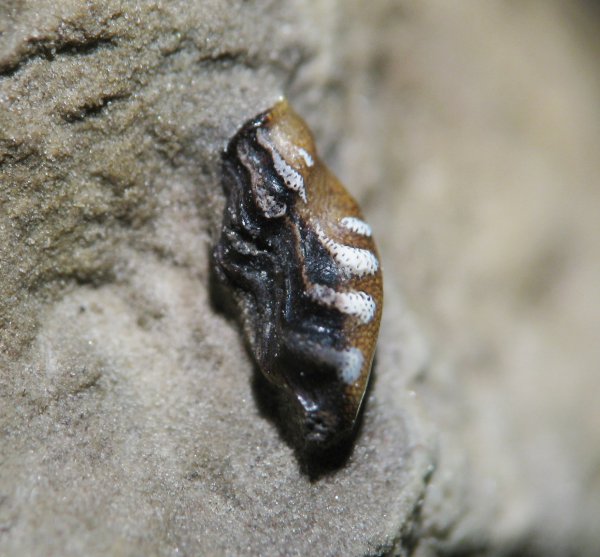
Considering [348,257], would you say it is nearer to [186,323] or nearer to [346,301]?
[346,301]

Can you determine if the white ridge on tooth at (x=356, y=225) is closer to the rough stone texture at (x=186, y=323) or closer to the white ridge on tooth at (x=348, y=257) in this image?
the white ridge on tooth at (x=348, y=257)

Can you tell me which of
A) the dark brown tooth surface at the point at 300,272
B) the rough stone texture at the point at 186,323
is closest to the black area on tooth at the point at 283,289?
the dark brown tooth surface at the point at 300,272

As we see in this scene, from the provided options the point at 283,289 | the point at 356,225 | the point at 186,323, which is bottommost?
the point at 186,323

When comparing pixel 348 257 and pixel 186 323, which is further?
pixel 186 323

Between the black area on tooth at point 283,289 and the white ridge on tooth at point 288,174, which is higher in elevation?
the white ridge on tooth at point 288,174

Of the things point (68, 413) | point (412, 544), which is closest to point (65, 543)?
point (68, 413)

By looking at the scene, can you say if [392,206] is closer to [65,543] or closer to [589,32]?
[65,543]

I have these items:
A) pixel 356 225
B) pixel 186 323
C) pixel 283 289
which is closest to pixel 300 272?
pixel 283 289

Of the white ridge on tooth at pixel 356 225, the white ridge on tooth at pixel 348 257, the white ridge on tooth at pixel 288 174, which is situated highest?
the white ridge on tooth at pixel 288 174

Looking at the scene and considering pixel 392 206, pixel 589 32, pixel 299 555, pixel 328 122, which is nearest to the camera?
pixel 299 555
